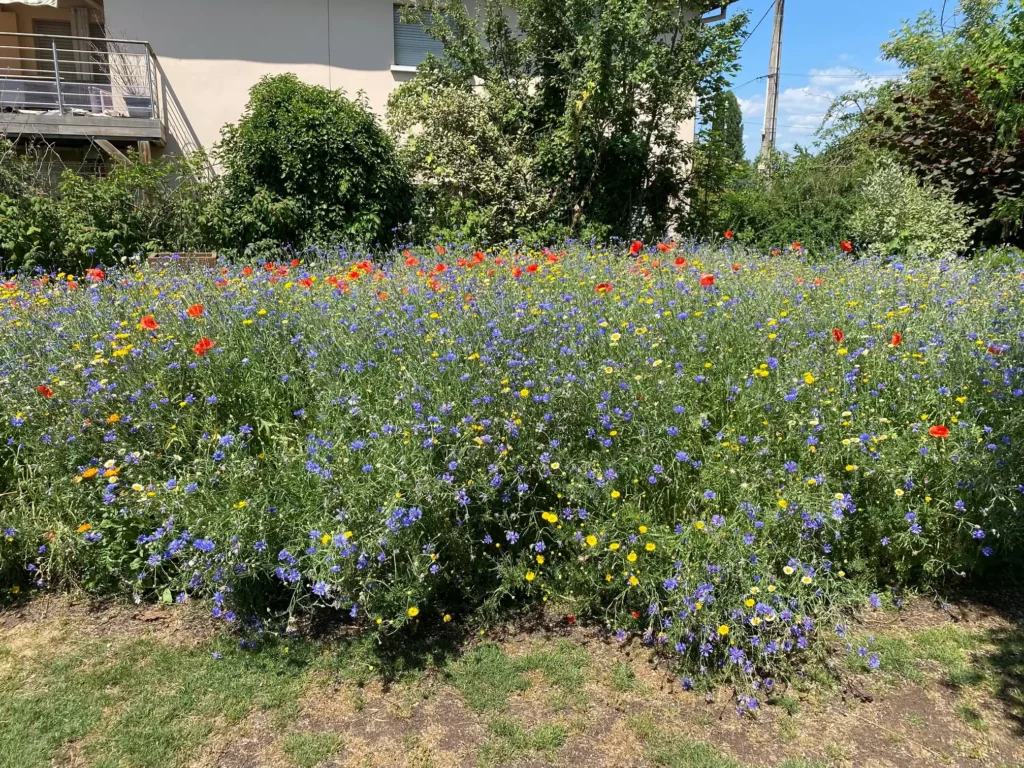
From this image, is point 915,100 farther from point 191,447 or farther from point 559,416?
point 191,447

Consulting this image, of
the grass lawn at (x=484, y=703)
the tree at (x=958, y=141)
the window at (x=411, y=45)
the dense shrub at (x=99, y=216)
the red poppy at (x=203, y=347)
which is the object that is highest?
the window at (x=411, y=45)

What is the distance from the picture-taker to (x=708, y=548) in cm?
278

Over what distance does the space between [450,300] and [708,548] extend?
2.22m

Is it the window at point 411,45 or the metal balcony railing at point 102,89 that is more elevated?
the window at point 411,45

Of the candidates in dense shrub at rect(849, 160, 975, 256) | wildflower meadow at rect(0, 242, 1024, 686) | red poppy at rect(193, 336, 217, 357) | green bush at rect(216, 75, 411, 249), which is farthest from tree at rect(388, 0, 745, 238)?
red poppy at rect(193, 336, 217, 357)

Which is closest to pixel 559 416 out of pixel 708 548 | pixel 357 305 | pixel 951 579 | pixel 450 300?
pixel 708 548

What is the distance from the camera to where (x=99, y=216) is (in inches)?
335

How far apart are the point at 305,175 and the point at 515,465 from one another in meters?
7.66

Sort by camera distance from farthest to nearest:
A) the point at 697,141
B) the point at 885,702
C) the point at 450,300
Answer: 1. the point at 697,141
2. the point at 450,300
3. the point at 885,702

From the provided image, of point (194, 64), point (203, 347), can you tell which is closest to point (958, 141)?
point (203, 347)

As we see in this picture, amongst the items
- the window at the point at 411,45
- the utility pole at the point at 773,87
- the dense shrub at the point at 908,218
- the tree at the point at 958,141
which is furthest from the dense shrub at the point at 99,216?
the utility pole at the point at 773,87

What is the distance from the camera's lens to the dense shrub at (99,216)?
8.03 metres

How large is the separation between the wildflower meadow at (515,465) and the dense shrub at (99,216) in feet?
16.2

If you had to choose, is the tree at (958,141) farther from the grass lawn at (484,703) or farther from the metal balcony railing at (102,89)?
the metal balcony railing at (102,89)
